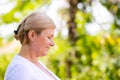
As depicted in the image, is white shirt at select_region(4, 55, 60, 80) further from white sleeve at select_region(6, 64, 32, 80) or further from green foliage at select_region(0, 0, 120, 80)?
green foliage at select_region(0, 0, 120, 80)

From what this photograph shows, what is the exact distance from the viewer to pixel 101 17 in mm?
3957

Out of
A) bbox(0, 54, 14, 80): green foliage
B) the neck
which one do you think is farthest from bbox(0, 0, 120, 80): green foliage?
the neck

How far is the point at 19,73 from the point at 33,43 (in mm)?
130

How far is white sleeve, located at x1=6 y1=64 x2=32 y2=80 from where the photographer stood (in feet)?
→ 5.44

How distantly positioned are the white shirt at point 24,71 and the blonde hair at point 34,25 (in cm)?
8

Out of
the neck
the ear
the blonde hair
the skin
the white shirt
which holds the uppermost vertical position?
the blonde hair

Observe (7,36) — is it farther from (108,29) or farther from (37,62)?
(37,62)

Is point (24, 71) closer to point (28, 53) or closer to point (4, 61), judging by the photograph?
point (28, 53)

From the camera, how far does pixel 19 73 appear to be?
167 cm

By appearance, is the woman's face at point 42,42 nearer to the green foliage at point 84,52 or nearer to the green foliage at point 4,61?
the green foliage at point 84,52

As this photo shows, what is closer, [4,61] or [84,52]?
[84,52]

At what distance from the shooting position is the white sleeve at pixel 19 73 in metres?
1.66

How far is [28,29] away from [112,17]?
2390mm

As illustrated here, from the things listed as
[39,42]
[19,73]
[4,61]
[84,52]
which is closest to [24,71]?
[19,73]
